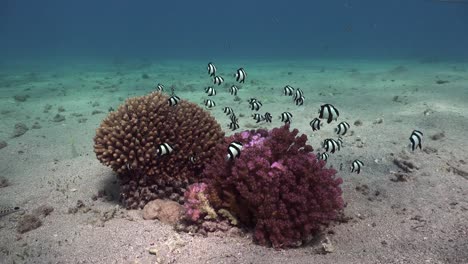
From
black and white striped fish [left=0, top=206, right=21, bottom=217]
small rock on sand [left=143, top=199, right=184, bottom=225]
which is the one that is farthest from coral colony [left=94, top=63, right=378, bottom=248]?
black and white striped fish [left=0, top=206, right=21, bottom=217]

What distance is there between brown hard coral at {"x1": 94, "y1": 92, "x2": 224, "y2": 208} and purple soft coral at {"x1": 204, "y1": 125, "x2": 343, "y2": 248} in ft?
2.94

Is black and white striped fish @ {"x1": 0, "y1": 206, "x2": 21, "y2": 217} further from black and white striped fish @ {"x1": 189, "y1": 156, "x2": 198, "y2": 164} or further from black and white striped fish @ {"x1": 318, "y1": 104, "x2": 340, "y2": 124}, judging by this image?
black and white striped fish @ {"x1": 318, "y1": 104, "x2": 340, "y2": 124}

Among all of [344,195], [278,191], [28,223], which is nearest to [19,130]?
[28,223]

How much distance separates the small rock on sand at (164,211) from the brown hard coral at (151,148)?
0.93 ft

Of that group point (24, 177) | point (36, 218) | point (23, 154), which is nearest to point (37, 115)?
point (23, 154)

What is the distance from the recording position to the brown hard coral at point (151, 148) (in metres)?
5.79

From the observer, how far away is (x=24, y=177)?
804 cm

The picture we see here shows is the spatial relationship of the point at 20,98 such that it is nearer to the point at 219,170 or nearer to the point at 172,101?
the point at 172,101

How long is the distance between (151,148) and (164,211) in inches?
47.3

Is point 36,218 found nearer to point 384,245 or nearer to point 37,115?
point 384,245

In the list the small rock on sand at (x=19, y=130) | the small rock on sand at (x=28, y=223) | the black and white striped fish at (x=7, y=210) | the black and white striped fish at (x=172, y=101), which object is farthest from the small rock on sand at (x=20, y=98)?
the black and white striped fish at (x=172, y=101)

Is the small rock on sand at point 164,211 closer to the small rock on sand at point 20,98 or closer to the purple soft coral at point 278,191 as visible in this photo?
the purple soft coral at point 278,191

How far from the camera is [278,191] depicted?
4.77 metres

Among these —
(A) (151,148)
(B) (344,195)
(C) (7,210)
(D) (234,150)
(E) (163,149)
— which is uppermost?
(D) (234,150)
